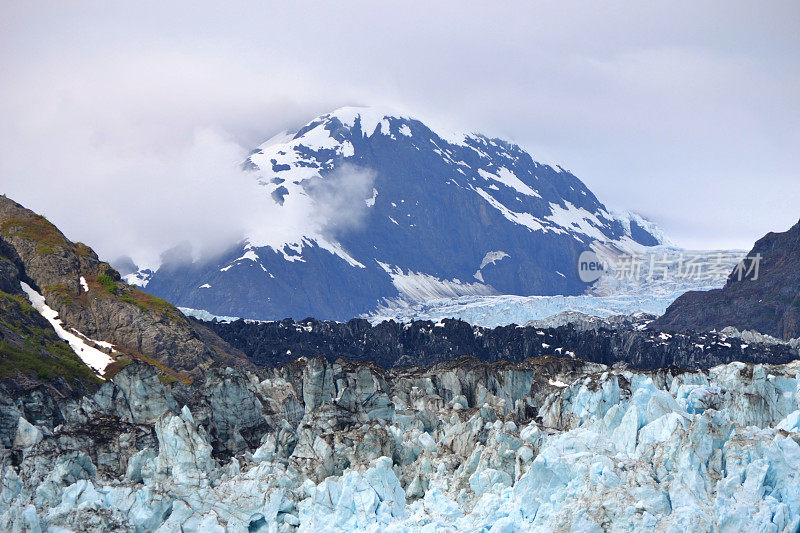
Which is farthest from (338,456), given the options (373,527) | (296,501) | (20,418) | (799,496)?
(799,496)

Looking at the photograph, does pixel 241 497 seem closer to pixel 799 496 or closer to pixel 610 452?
pixel 610 452

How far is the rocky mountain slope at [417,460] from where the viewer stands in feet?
234

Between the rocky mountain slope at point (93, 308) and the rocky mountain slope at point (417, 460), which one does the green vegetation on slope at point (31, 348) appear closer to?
the rocky mountain slope at point (93, 308)

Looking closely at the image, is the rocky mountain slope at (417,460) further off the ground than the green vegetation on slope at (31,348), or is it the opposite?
the green vegetation on slope at (31,348)

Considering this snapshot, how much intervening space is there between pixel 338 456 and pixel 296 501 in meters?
7.94

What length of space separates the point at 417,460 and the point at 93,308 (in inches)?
3787

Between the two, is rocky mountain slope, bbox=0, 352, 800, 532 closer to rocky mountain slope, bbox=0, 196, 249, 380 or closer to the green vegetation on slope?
the green vegetation on slope

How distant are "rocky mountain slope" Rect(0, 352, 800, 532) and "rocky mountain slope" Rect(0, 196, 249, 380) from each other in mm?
50498

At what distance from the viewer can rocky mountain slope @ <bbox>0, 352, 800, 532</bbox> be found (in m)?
71.4

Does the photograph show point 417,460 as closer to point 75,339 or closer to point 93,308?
point 75,339

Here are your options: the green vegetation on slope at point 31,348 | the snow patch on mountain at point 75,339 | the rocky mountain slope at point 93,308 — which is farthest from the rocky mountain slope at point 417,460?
the rocky mountain slope at point 93,308

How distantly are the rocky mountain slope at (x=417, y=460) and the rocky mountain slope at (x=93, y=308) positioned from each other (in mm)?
50498

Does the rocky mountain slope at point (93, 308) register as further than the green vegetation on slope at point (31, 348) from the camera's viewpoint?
Yes

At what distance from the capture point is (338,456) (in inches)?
3588
